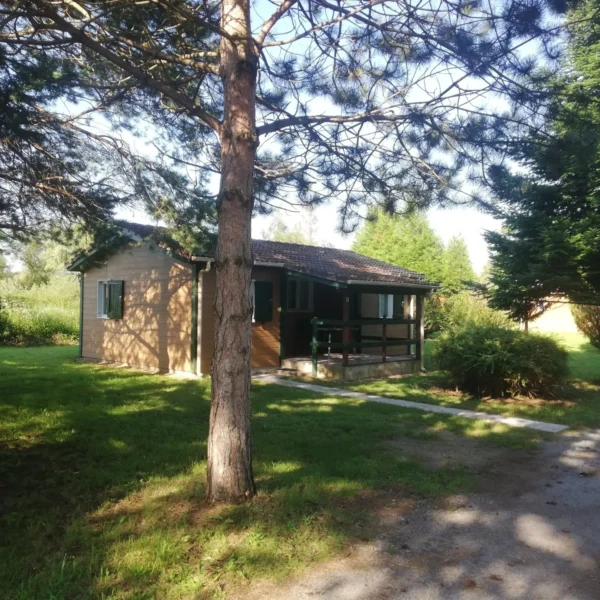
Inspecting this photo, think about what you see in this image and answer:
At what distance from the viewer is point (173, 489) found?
4887mm

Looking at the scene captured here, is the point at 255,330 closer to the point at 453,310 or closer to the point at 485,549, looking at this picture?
the point at 485,549

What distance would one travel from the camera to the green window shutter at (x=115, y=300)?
48.3 feet

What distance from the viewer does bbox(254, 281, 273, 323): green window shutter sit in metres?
13.4

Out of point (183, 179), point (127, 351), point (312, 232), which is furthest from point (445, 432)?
point (312, 232)

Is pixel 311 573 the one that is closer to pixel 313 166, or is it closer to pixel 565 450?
pixel 565 450

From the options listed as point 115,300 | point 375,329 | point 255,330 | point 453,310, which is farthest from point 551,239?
point 453,310

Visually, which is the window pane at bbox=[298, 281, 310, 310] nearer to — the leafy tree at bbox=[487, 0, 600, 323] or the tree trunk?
the leafy tree at bbox=[487, 0, 600, 323]

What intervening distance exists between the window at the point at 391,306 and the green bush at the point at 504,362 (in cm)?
623

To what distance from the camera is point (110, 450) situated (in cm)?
616

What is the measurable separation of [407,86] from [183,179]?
3.44 meters

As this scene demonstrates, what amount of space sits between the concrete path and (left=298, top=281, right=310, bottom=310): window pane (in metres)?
2.80

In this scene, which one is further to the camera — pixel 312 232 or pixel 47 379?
pixel 312 232

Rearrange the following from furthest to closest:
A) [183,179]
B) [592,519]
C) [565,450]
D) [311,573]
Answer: [183,179]
[565,450]
[592,519]
[311,573]

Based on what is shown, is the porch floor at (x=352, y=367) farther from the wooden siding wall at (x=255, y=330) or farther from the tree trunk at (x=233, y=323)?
the tree trunk at (x=233, y=323)
